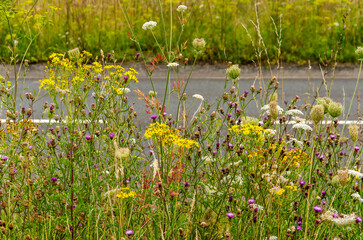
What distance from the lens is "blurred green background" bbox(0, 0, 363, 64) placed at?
350 inches

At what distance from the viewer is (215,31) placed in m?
9.16

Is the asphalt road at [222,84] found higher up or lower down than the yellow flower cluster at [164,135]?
lower down

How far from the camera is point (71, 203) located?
2.49 metres

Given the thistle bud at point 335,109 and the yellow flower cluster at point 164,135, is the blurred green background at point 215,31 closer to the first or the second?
the thistle bud at point 335,109

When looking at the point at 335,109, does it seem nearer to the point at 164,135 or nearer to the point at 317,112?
the point at 317,112

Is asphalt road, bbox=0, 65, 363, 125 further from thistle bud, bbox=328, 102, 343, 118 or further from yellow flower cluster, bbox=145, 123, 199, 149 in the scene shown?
yellow flower cluster, bbox=145, 123, 199, 149

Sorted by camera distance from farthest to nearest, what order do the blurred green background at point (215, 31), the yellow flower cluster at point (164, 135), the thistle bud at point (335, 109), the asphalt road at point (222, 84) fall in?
the blurred green background at point (215, 31) → the asphalt road at point (222, 84) → the thistle bud at point (335, 109) → the yellow flower cluster at point (164, 135)

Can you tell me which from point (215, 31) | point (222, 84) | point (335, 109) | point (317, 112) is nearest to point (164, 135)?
point (317, 112)

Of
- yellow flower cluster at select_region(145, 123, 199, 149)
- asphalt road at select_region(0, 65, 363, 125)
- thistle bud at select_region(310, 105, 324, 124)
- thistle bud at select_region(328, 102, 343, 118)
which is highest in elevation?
thistle bud at select_region(310, 105, 324, 124)

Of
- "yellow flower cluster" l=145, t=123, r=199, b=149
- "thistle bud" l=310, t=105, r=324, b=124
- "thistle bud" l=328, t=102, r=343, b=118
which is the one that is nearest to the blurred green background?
"thistle bud" l=328, t=102, r=343, b=118

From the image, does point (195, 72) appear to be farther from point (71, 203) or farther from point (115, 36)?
point (71, 203)

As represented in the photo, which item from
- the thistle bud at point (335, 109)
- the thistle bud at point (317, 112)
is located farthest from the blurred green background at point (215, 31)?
the thistle bud at point (317, 112)

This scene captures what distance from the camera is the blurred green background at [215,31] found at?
889 cm

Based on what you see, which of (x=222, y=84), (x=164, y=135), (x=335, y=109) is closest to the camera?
(x=164, y=135)
